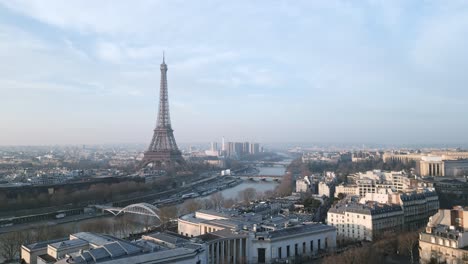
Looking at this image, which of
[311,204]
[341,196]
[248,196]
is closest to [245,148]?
[248,196]

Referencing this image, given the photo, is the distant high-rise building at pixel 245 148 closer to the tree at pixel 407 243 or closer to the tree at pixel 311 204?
the tree at pixel 311 204

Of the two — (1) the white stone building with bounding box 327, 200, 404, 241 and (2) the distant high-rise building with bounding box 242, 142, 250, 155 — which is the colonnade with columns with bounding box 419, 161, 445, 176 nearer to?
(1) the white stone building with bounding box 327, 200, 404, 241

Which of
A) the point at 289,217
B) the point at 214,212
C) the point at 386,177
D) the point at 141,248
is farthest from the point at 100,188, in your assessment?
the point at 141,248

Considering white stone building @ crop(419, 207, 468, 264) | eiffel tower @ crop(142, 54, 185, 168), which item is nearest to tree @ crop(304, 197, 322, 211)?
white stone building @ crop(419, 207, 468, 264)

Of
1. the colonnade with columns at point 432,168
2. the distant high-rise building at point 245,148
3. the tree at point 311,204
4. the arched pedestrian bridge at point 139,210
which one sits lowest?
the arched pedestrian bridge at point 139,210

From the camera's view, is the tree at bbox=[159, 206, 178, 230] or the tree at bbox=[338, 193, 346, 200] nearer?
the tree at bbox=[159, 206, 178, 230]

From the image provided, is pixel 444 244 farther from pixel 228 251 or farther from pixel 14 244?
pixel 14 244

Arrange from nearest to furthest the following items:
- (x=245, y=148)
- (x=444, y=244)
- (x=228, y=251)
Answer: (x=444, y=244) < (x=228, y=251) < (x=245, y=148)

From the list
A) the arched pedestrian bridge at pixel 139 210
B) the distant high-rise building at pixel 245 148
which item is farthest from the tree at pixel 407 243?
the distant high-rise building at pixel 245 148

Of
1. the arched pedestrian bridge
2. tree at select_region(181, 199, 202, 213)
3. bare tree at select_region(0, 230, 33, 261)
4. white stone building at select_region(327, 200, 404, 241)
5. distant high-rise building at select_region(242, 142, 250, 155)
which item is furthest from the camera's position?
distant high-rise building at select_region(242, 142, 250, 155)
